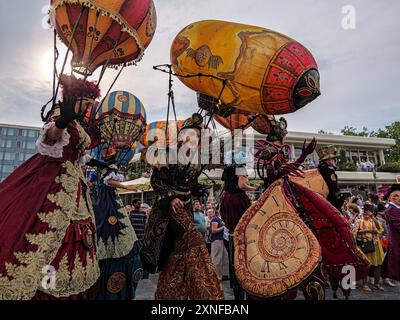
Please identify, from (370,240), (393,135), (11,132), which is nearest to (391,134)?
(393,135)

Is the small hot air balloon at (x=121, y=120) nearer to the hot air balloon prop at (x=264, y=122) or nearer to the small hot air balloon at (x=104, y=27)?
the small hot air balloon at (x=104, y=27)

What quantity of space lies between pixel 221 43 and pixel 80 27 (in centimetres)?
178

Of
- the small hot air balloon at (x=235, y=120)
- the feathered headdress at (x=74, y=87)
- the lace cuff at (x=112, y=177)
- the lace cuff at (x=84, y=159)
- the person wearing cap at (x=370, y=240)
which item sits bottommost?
the person wearing cap at (x=370, y=240)

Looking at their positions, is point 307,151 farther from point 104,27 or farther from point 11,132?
point 11,132

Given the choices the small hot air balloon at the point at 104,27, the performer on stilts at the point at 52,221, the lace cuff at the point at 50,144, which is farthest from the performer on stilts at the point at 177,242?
the small hot air balloon at the point at 104,27

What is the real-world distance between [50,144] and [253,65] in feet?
8.24

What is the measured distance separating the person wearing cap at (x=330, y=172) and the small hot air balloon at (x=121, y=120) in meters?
2.78

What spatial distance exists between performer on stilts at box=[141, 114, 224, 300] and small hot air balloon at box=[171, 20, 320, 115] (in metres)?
1.15

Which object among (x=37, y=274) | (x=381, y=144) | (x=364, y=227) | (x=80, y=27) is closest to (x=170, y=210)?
(x=37, y=274)

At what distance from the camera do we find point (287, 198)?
3400mm

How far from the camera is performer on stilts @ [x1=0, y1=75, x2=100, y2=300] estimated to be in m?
2.01

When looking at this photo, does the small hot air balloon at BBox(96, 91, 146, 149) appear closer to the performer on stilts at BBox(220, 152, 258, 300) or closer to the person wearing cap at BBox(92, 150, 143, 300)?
the person wearing cap at BBox(92, 150, 143, 300)

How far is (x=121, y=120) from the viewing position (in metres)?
4.59

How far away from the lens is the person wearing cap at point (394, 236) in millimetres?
5148
